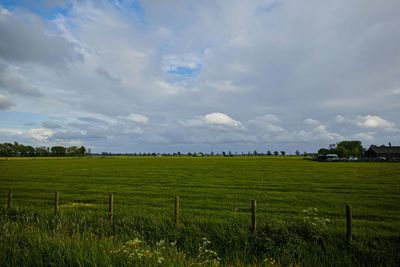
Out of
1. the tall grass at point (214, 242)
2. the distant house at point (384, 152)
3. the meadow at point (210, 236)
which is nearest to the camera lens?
the meadow at point (210, 236)

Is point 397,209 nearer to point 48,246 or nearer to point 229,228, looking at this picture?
point 229,228

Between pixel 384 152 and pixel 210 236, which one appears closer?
pixel 210 236

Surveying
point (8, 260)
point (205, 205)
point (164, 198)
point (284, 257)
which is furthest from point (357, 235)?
point (164, 198)

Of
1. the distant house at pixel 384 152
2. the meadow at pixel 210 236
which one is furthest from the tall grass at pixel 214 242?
the distant house at pixel 384 152

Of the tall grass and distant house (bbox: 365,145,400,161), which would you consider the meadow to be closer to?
the tall grass


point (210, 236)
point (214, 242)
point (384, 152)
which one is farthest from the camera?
point (384, 152)

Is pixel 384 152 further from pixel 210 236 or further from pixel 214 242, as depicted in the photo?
pixel 214 242

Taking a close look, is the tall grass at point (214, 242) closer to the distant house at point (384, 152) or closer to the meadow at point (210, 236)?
the meadow at point (210, 236)

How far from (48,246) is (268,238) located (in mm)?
8686

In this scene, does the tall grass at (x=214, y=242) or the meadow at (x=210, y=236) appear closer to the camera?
the meadow at (x=210, y=236)

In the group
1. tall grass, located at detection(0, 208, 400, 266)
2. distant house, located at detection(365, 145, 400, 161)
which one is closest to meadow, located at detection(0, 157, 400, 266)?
tall grass, located at detection(0, 208, 400, 266)

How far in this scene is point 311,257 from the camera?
1175cm

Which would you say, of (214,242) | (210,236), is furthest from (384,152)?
(214,242)

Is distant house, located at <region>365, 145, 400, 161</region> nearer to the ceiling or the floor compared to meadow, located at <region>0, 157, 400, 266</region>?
nearer to the ceiling
